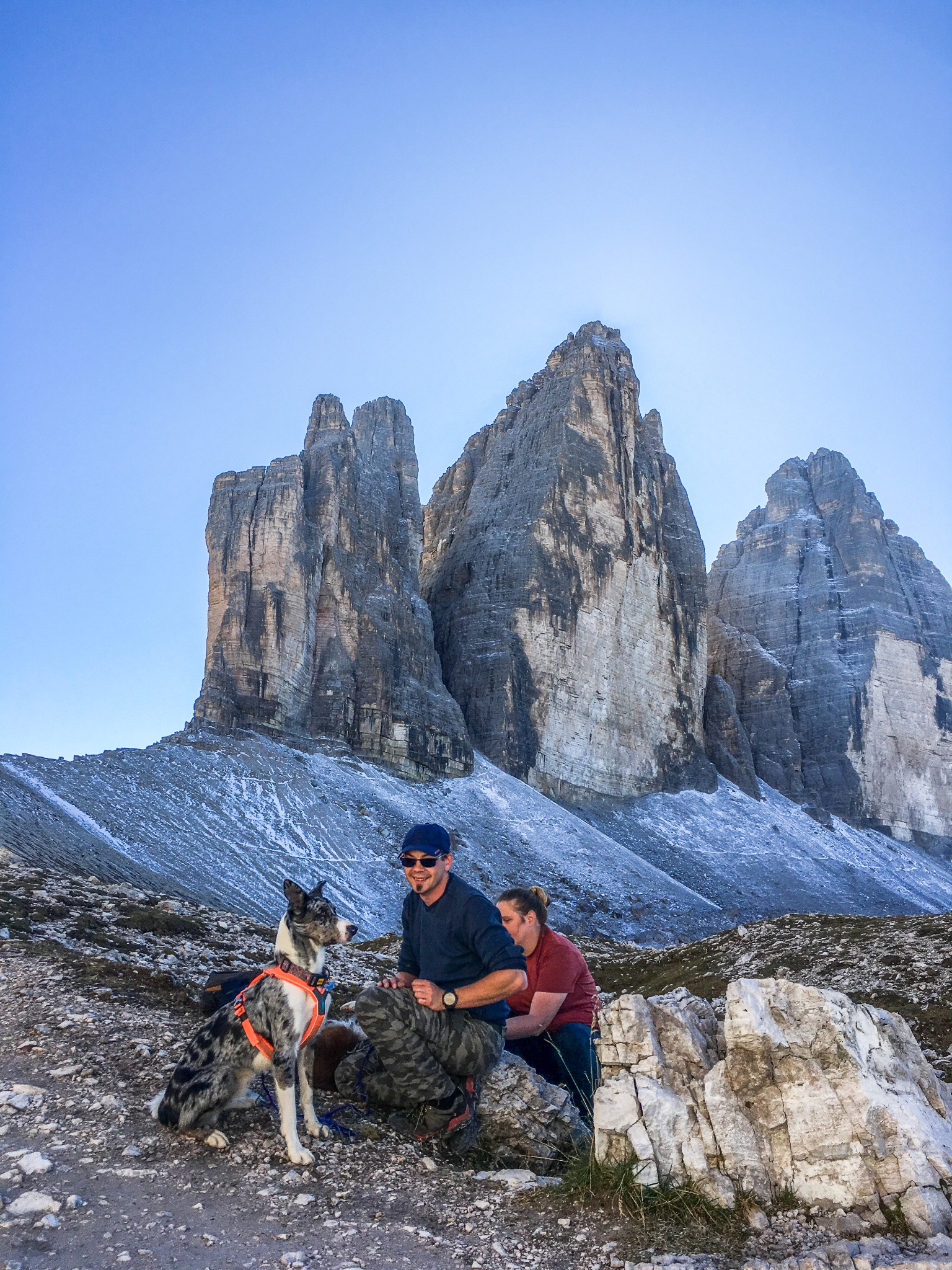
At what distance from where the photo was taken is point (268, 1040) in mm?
5480

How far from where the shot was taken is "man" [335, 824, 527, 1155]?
5754 mm

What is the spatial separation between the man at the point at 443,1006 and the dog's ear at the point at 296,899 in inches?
28.0

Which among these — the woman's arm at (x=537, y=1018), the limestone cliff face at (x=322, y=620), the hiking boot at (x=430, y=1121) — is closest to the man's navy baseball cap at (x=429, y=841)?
the woman's arm at (x=537, y=1018)

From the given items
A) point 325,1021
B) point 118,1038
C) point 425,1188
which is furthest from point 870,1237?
point 118,1038

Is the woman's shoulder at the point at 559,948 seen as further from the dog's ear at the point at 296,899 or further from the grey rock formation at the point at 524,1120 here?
the dog's ear at the point at 296,899

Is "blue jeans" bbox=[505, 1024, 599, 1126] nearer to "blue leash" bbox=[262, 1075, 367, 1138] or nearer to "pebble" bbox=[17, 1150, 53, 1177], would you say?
"blue leash" bbox=[262, 1075, 367, 1138]

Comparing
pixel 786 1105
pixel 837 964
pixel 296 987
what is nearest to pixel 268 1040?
pixel 296 987

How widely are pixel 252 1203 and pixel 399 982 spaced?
1.57 metres

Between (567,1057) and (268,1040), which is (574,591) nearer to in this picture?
(567,1057)

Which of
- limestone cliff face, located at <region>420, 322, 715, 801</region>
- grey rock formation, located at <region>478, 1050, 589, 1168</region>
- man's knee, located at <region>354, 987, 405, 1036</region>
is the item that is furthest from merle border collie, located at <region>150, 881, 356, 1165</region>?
limestone cliff face, located at <region>420, 322, 715, 801</region>

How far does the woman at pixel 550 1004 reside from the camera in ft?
21.7

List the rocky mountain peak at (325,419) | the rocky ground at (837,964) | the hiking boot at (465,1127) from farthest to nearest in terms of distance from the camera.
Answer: the rocky mountain peak at (325,419) → the rocky ground at (837,964) → the hiking boot at (465,1127)

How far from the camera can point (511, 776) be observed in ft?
200

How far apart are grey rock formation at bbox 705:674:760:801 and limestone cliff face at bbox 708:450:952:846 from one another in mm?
5041
